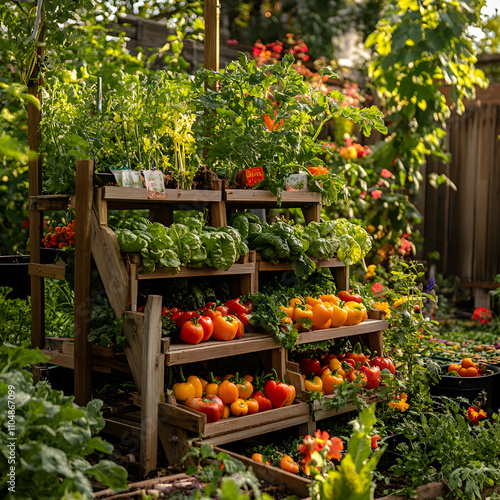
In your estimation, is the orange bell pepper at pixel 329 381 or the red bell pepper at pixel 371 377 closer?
the orange bell pepper at pixel 329 381

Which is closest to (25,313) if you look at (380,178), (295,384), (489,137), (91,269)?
(91,269)

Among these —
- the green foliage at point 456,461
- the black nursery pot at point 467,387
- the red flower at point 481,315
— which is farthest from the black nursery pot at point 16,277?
the red flower at point 481,315

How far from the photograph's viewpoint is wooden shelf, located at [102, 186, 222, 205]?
9.93 feet

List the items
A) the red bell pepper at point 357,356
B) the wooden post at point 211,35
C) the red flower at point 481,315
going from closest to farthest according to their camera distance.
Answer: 1. the red bell pepper at point 357,356
2. the wooden post at point 211,35
3. the red flower at point 481,315

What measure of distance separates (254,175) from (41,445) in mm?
2011

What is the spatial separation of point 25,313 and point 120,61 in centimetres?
247

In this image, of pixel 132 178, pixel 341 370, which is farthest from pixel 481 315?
pixel 132 178

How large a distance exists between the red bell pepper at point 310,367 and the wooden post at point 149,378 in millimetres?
1064

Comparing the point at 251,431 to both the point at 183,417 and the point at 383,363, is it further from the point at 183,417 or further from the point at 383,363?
the point at 383,363

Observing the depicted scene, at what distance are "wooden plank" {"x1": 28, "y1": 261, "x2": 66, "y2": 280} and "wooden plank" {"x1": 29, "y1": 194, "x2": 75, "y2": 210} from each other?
30 centimetres

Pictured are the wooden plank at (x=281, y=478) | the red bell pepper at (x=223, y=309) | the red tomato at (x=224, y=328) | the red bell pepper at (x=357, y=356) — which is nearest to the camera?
the wooden plank at (x=281, y=478)

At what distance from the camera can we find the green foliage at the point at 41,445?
1938mm

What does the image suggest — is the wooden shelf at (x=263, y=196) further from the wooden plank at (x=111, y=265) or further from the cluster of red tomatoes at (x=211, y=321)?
the wooden plank at (x=111, y=265)

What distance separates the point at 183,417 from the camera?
2818 millimetres
